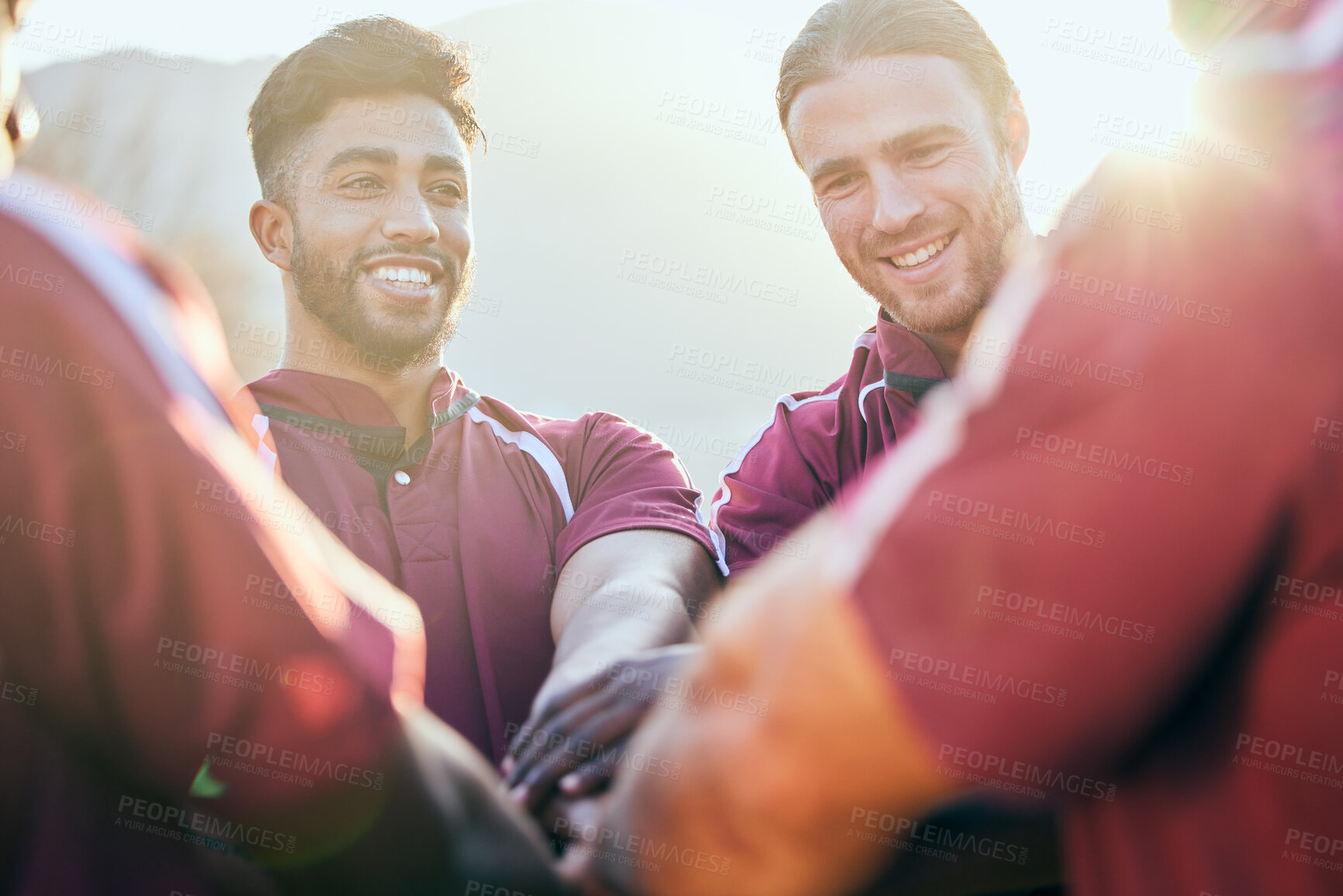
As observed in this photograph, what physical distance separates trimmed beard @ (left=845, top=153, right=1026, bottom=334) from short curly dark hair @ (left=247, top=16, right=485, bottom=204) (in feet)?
3.94

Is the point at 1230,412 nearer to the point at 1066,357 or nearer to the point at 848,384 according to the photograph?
the point at 1066,357

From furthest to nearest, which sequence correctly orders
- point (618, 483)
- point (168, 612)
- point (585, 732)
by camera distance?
point (618, 483)
point (585, 732)
point (168, 612)

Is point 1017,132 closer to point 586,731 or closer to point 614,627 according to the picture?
point 614,627

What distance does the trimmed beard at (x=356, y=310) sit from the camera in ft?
6.38

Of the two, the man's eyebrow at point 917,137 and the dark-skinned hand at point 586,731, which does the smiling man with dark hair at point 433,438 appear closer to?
the dark-skinned hand at point 586,731

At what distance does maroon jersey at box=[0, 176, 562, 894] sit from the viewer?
59cm

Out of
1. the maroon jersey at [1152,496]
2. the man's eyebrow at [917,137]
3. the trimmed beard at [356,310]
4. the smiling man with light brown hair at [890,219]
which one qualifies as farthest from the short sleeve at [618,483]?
the maroon jersey at [1152,496]

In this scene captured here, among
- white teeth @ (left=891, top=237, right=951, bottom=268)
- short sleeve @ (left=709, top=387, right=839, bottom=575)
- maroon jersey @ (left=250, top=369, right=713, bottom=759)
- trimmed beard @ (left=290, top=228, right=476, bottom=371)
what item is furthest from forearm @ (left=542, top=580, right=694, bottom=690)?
white teeth @ (left=891, top=237, right=951, bottom=268)

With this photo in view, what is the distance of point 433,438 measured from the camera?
1.87m

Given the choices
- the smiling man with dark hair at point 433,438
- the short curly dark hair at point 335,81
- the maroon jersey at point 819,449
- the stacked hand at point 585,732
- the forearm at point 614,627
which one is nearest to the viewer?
the stacked hand at point 585,732

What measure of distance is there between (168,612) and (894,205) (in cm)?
175

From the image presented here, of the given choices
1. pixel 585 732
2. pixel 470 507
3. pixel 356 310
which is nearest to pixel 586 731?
pixel 585 732

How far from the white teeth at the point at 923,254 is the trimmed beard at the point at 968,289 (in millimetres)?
46

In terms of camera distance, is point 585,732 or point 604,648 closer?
point 585,732
